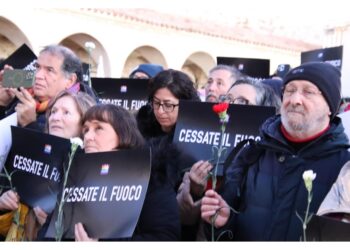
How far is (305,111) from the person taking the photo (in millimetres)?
2035

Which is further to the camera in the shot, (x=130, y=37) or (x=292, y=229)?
(x=130, y=37)

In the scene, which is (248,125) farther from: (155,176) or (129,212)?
(129,212)

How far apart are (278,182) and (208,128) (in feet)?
2.32

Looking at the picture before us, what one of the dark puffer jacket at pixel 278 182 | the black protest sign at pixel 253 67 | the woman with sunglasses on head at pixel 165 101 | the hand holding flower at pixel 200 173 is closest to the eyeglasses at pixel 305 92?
the dark puffer jacket at pixel 278 182

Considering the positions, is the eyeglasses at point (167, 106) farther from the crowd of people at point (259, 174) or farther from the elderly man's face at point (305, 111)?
the elderly man's face at point (305, 111)

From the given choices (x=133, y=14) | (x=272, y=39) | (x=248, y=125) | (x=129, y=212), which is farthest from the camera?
(x=272, y=39)

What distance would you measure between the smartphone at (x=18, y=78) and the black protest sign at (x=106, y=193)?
109 centimetres

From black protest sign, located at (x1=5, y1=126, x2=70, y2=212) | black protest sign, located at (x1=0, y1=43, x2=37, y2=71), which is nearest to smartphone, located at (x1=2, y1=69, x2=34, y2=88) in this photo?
black protest sign, located at (x1=5, y1=126, x2=70, y2=212)

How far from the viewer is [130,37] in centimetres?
2283

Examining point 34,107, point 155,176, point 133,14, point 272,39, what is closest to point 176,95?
point 34,107

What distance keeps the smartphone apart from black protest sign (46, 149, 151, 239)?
3.59 ft

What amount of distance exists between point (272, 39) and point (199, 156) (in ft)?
89.7

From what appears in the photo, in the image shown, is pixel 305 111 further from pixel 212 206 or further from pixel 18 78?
pixel 18 78

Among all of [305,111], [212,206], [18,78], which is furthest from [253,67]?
[212,206]
